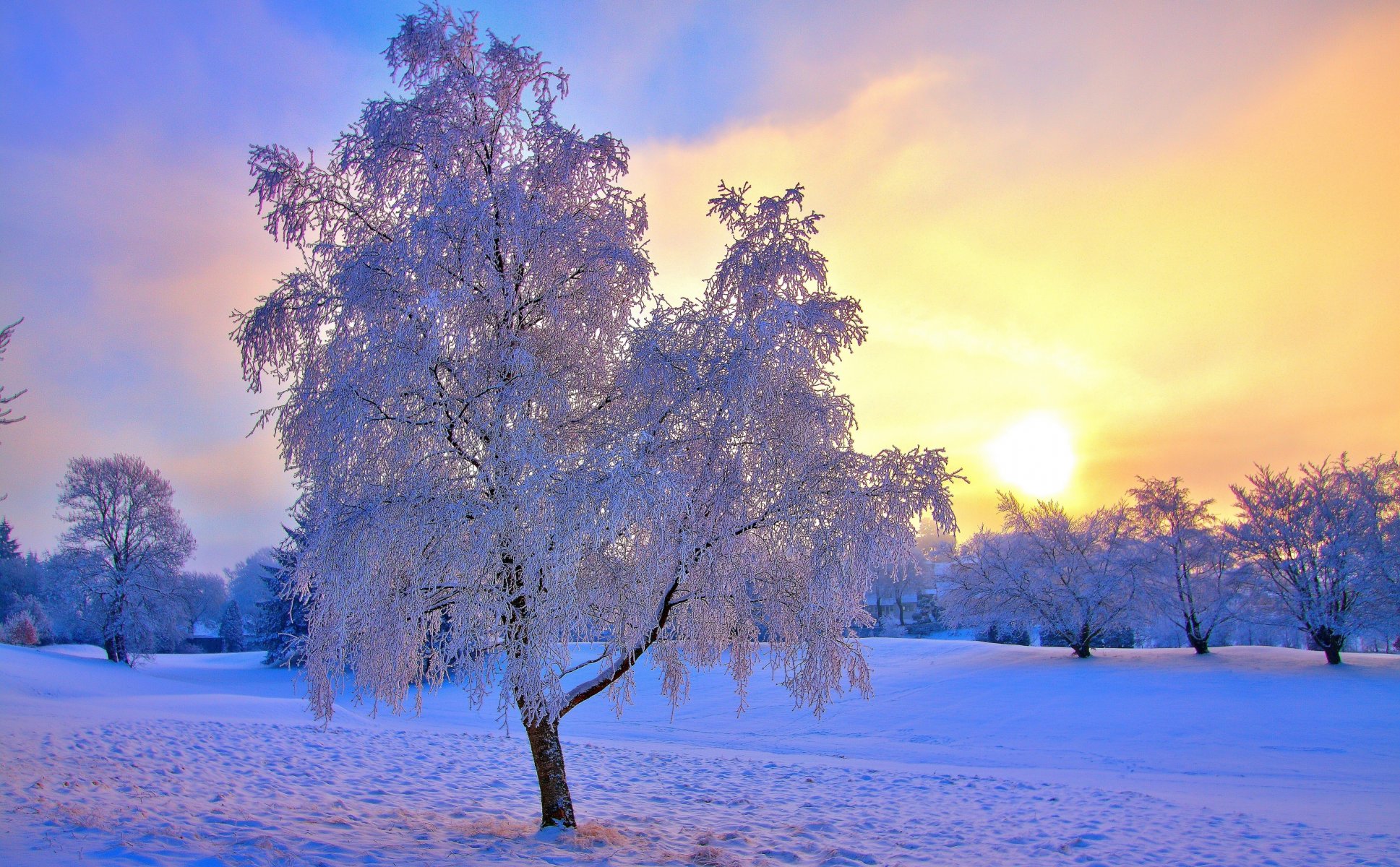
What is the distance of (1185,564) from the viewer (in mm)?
24156

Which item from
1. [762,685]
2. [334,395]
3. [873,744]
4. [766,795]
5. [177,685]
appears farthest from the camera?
[177,685]

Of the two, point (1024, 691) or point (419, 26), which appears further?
point (1024, 691)

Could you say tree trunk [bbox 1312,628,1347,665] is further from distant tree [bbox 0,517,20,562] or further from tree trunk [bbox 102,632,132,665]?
distant tree [bbox 0,517,20,562]

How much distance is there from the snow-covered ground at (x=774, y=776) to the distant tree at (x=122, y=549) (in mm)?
6606

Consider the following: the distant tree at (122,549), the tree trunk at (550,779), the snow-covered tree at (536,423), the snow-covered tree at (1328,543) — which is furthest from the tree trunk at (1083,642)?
the distant tree at (122,549)

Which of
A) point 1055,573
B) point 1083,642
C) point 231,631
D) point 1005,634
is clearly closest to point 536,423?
point 1055,573

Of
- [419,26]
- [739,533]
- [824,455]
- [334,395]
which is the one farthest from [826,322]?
[419,26]

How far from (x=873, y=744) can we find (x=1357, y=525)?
16975 millimetres

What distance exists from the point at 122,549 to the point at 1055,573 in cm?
3750

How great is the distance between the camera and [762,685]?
2312 cm

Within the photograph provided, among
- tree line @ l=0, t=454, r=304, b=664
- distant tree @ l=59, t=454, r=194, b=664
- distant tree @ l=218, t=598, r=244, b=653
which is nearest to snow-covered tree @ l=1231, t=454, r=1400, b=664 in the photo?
tree line @ l=0, t=454, r=304, b=664

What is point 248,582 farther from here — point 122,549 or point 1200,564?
point 1200,564

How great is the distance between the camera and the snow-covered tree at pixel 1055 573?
24.2 m

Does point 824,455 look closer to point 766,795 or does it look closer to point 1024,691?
point 766,795
